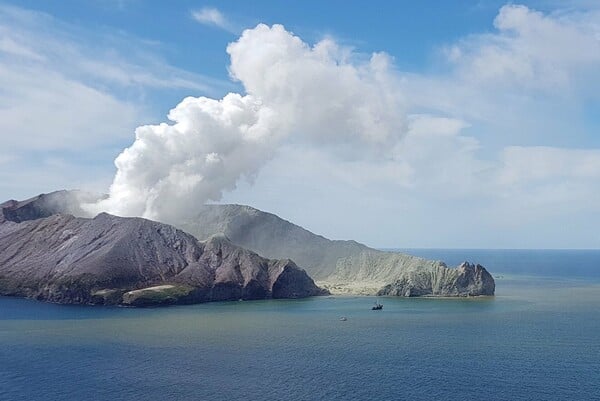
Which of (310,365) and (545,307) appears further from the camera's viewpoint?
(545,307)

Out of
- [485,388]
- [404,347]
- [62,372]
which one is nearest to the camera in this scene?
A: [485,388]

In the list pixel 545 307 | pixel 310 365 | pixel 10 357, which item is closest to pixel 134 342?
pixel 10 357

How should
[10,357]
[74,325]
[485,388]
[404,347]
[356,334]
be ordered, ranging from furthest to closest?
[74,325] → [356,334] → [404,347] → [10,357] → [485,388]

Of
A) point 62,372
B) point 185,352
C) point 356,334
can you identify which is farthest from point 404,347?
point 62,372

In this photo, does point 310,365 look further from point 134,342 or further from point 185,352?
point 134,342

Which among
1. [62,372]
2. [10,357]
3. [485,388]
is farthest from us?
[10,357]

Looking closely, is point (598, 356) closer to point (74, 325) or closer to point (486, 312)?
point (486, 312)
